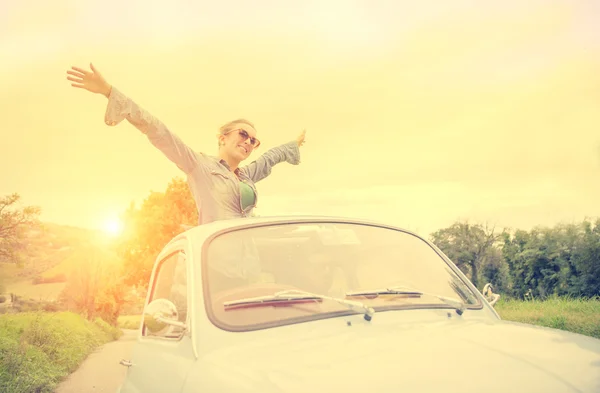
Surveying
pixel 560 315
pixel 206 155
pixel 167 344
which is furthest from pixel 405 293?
pixel 560 315

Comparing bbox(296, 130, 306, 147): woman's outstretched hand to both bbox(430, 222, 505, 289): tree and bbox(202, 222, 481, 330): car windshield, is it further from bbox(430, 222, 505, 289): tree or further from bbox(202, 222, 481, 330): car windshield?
bbox(430, 222, 505, 289): tree

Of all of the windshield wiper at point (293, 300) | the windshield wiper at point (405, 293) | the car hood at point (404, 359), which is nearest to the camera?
the car hood at point (404, 359)

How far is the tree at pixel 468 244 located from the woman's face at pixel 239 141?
32905 millimetres

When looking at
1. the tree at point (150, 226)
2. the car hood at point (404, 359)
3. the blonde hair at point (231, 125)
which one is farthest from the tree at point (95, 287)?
the car hood at point (404, 359)

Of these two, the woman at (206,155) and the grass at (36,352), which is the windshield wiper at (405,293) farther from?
the grass at (36,352)

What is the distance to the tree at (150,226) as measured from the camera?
3769 centimetres

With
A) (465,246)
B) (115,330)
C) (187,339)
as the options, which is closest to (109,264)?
(115,330)

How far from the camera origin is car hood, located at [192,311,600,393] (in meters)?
1.74

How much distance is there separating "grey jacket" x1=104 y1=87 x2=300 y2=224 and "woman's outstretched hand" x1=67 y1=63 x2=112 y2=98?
101 millimetres

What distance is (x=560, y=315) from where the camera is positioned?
49.3ft

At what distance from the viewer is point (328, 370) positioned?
73.6 inches

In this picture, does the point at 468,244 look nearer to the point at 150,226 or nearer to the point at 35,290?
the point at 150,226

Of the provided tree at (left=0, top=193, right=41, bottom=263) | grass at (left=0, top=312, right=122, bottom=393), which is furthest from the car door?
tree at (left=0, top=193, right=41, bottom=263)

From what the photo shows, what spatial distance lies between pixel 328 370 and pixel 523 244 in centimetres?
3937
